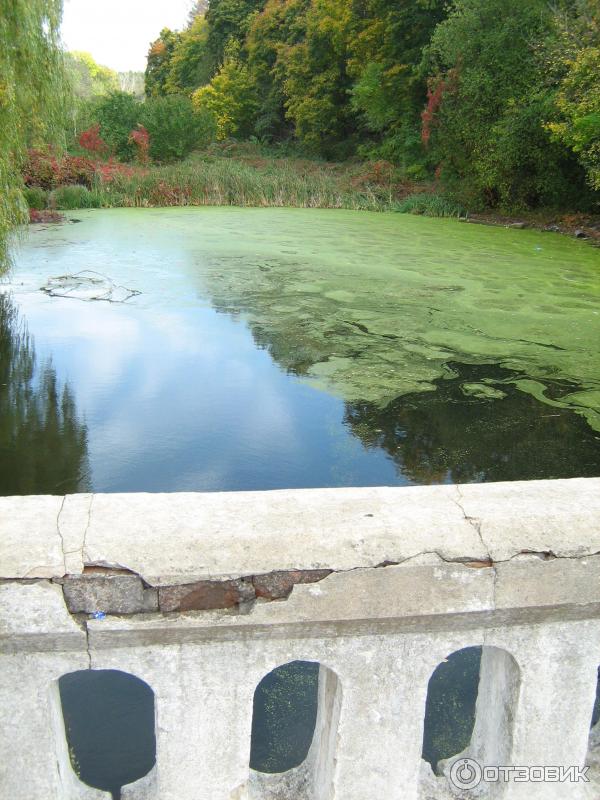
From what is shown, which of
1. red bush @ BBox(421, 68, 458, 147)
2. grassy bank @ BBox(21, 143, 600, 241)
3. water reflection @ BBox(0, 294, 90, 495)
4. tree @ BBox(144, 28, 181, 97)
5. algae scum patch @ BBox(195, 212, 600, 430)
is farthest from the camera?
tree @ BBox(144, 28, 181, 97)

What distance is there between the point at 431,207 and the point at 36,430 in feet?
40.2

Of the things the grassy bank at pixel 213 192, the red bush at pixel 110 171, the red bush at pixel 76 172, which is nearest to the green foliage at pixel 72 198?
the grassy bank at pixel 213 192

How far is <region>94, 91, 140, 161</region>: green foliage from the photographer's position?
2208 cm

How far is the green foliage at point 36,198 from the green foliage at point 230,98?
52.2 ft

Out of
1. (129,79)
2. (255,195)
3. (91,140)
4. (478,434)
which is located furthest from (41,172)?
(129,79)

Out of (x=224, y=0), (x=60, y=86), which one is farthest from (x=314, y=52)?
(x=60, y=86)

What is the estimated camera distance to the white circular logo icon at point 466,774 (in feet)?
4.17

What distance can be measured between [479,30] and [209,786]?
52.8 ft

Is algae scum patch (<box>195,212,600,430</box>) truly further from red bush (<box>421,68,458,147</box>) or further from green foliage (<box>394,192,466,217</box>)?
red bush (<box>421,68,458,147</box>)

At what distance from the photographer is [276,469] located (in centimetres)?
403

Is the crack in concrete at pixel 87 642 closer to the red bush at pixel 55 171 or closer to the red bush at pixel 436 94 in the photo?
the red bush at pixel 55 171

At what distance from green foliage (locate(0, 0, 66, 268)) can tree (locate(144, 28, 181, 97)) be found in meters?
36.1

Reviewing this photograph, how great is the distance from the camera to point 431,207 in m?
15.3

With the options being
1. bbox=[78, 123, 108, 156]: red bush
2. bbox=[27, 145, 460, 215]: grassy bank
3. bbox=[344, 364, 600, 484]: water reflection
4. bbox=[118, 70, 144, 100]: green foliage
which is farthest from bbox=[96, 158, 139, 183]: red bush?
bbox=[118, 70, 144, 100]: green foliage
